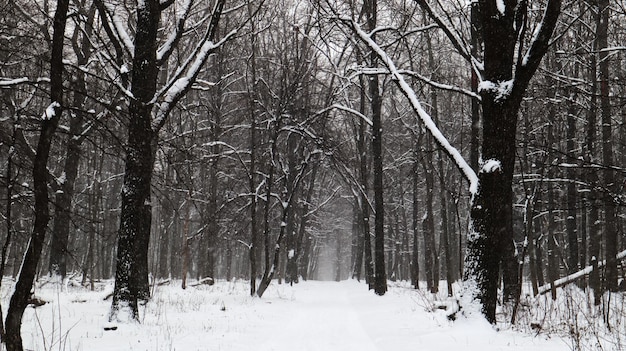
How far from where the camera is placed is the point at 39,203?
4.91 meters

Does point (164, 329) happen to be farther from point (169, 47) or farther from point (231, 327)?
point (169, 47)

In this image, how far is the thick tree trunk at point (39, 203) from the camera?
178 inches

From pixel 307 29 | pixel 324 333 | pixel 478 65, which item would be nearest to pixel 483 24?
pixel 478 65

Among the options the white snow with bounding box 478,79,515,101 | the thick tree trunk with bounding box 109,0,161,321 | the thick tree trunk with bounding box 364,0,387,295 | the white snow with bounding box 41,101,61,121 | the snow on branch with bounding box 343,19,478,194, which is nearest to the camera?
the white snow with bounding box 41,101,61,121

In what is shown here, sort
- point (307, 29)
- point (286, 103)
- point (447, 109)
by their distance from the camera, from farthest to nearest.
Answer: point (447, 109)
point (307, 29)
point (286, 103)

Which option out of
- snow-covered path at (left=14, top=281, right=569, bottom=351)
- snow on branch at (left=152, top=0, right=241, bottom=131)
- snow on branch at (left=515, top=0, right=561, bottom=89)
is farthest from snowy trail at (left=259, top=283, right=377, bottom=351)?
snow on branch at (left=152, top=0, right=241, bottom=131)

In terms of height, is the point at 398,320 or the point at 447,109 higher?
the point at 447,109

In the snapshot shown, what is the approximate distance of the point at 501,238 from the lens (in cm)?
669

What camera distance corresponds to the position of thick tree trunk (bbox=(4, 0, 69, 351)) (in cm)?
451

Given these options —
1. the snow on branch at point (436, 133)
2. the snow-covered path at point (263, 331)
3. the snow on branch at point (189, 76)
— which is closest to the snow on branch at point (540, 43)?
the snow on branch at point (436, 133)

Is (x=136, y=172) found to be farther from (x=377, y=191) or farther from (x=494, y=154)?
(x=377, y=191)

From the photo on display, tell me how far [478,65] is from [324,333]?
18.3ft

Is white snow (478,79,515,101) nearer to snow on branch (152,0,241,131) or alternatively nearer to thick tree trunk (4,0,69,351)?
snow on branch (152,0,241,131)

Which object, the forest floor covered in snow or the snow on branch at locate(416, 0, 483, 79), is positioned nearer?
the forest floor covered in snow
